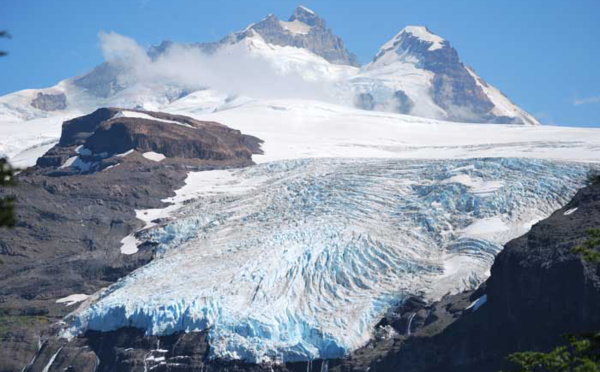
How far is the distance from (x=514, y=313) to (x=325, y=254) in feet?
56.0

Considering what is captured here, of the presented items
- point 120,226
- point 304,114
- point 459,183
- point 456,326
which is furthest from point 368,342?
point 304,114

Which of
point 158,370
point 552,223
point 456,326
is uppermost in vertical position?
point 552,223

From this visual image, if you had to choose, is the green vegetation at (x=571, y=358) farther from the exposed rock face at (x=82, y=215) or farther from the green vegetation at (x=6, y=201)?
the exposed rock face at (x=82, y=215)

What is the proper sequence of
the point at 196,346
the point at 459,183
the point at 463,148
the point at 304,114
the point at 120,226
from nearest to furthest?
1. the point at 196,346
2. the point at 459,183
3. the point at 120,226
4. the point at 463,148
5. the point at 304,114

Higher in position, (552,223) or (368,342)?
(552,223)

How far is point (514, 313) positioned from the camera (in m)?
56.0

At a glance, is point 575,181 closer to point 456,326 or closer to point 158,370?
point 456,326

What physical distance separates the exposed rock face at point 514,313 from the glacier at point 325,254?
3.04 meters

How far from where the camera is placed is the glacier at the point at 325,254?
6338 cm

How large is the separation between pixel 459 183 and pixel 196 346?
89.4 ft

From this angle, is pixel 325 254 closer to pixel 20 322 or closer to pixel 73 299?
pixel 73 299

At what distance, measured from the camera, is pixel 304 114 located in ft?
591

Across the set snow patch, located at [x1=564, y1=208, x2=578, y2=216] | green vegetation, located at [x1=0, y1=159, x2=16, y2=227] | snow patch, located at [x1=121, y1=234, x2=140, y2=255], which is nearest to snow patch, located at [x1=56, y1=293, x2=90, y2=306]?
snow patch, located at [x1=121, y1=234, x2=140, y2=255]

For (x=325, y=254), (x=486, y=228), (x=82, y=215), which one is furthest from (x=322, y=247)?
(x=82, y=215)
